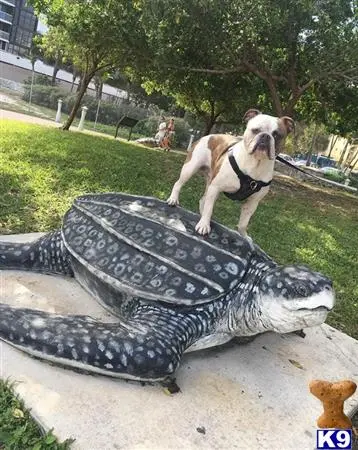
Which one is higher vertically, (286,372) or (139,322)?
(139,322)

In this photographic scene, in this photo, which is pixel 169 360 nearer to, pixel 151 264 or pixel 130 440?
pixel 130 440

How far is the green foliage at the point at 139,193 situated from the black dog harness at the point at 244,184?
5.93ft

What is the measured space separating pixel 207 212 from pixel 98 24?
32.0 feet

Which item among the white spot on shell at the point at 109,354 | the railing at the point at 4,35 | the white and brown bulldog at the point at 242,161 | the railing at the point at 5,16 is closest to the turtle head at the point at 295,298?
the white and brown bulldog at the point at 242,161

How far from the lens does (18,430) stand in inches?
84.4

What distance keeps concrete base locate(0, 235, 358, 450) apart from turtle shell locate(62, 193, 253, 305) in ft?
1.37

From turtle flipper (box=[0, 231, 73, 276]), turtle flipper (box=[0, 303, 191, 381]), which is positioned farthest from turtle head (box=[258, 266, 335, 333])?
turtle flipper (box=[0, 231, 73, 276])

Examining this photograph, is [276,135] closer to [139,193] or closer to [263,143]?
[263,143]

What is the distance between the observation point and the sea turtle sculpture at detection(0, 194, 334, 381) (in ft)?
8.41

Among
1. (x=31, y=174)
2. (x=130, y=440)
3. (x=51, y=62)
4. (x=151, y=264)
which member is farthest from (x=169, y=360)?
(x=51, y=62)

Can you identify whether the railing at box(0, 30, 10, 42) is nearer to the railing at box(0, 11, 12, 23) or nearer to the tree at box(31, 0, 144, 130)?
the railing at box(0, 11, 12, 23)

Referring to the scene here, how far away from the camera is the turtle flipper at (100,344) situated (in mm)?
2516

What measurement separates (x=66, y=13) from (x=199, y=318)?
11.5 metres

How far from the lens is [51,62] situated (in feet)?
202
